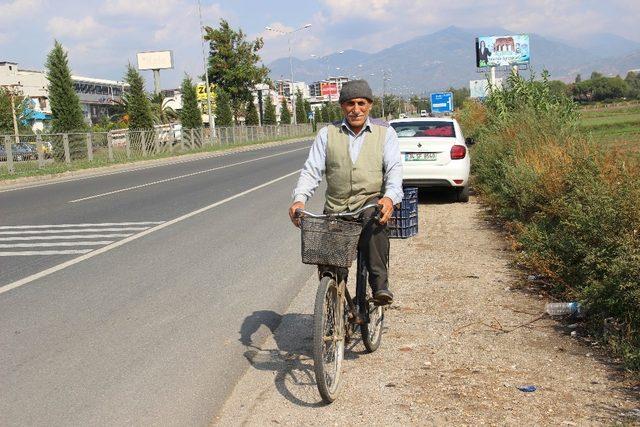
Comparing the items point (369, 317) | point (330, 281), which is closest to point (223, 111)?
point (369, 317)

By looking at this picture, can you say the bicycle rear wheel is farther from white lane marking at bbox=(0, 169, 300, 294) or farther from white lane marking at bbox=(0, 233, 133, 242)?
white lane marking at bbox=(0, 233, 133, 242)

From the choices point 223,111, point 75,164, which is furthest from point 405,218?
point 223,111

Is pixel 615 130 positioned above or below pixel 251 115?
below

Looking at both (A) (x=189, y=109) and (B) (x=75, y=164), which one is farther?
(A) (x=189, y=109)

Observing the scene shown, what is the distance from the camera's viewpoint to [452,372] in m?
4.52

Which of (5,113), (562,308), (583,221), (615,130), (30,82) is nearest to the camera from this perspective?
(562,308)

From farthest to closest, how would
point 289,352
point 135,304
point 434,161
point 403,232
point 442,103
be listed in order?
point 442,103, point 434,161, point 403,232, point 135,304, point 289,352

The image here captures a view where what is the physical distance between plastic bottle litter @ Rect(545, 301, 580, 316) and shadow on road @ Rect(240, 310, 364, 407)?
5.38 ft

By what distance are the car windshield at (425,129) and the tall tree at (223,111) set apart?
44.1 metres

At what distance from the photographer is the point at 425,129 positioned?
1368 centimetres

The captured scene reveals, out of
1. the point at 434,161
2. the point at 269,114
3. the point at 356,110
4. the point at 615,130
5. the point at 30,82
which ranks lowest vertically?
the point at 615,130

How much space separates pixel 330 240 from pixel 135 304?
303 cm

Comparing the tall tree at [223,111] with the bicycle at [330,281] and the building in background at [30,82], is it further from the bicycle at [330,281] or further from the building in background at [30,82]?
the bicycle at [330,281]

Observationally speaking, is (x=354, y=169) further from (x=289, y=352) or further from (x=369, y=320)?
(x=289, y=352)
